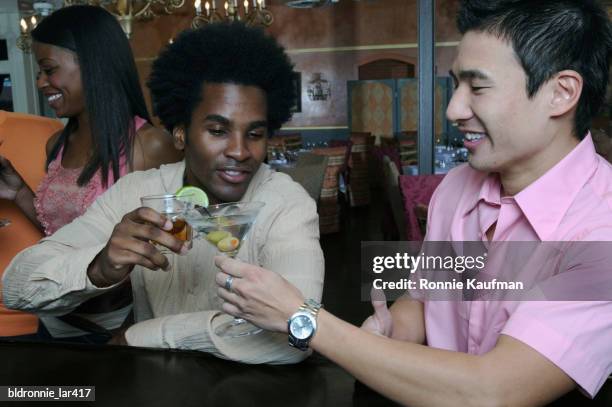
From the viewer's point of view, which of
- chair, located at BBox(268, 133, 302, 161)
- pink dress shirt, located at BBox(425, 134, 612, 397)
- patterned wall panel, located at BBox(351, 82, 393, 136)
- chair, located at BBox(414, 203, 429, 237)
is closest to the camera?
pink dress shirt, located at BBox(425, 134, 612, 397)

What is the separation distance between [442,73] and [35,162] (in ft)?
38.9

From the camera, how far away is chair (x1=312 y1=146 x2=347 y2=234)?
338 inches

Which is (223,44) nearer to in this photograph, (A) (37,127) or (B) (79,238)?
(B) (79,238)

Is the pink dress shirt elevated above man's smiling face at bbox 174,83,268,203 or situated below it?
below

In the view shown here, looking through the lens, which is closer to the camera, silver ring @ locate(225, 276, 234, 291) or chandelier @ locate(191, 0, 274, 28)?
silver ring @ locate(225, 276, 234, 291)

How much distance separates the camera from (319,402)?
1.14 meters

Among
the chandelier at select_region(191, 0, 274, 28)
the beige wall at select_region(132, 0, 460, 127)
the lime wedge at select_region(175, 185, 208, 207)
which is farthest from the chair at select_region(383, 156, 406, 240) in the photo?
the beige wall at select_region(132, 0, 460, 127)

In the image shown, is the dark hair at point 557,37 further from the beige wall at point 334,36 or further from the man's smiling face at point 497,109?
the beige wall at point 334,36


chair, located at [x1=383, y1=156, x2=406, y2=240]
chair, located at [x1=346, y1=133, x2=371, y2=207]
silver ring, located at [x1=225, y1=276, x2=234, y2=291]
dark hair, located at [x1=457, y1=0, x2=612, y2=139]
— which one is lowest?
chair, located at [x1=346, y1=133, x2=371, y2=207]

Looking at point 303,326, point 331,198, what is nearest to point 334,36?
point 331,198

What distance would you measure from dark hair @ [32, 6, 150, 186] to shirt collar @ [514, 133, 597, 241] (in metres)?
1.41

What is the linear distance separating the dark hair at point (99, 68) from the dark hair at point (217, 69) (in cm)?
37

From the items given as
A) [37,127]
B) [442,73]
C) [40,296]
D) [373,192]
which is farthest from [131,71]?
[442,73]

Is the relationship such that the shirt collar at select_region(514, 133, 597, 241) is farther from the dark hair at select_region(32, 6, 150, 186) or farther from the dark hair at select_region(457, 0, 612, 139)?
the dark hair at select_region(32, 6, 150, 186)
